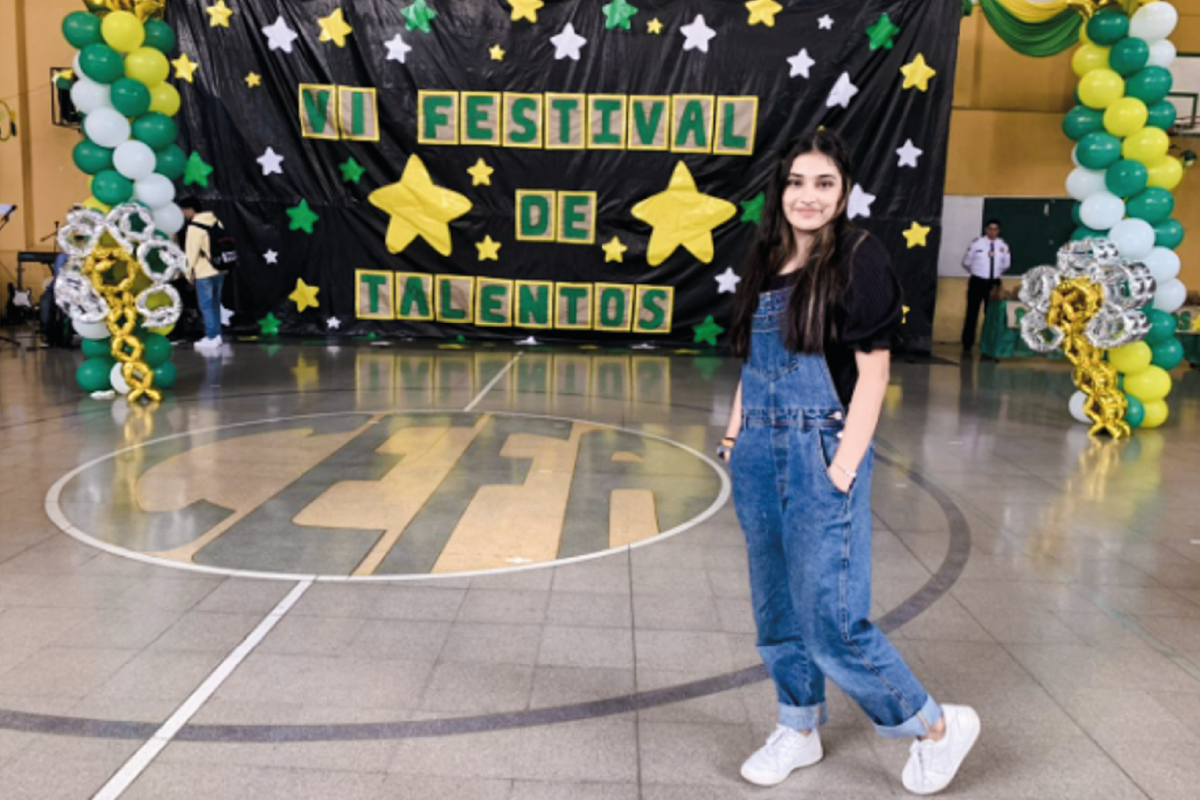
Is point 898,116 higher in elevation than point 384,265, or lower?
higher

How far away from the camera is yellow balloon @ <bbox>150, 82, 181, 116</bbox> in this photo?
8227 millimetres

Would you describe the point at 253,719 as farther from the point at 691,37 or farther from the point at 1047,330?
the point at 691,37

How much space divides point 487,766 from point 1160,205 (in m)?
7.19

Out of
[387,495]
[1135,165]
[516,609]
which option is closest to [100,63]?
[387,495]

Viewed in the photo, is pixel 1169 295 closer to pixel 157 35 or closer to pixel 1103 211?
pixel 1103 211

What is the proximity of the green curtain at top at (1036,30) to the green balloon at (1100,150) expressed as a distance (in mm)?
1731

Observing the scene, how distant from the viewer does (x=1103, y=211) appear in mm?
7660

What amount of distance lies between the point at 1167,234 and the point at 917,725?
6.66 metres

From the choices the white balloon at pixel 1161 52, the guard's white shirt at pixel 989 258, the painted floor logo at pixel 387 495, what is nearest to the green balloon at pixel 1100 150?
the white balloon at pixel 1161 52

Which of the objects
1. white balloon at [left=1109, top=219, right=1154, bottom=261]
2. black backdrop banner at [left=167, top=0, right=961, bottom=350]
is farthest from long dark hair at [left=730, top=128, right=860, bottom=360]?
black backdrop banner at [left=167, top=0, right=961, bottom=350]

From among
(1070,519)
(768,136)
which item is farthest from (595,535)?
(768,136)

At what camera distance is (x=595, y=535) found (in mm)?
4875

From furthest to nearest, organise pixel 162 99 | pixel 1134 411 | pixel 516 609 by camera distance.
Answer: pixel 162 99 → pixel 1134 411 → pixel 516 609

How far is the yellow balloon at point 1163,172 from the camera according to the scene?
7578 mm
